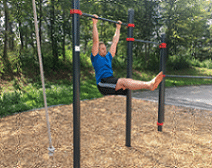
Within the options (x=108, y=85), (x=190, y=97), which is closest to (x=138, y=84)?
(x=108, y=85)

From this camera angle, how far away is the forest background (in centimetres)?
397

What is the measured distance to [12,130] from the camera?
3.12 metres

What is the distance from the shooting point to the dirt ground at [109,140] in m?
2.20

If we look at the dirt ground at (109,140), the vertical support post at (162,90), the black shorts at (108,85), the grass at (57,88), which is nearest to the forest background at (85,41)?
the grass at (57,88)

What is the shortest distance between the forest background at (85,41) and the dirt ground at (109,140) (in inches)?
33.8

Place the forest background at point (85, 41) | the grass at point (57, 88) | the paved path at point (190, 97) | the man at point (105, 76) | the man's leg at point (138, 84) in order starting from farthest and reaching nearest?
the forest background at point (85, 41) < the grass at point (57, 88) < the paved path at point (190, 97) < the man at point (105, 76) < the man's leg at point (138, 84)

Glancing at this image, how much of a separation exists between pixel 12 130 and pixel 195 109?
4.14 metres

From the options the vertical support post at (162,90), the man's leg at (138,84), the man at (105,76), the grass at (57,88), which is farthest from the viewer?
the grass at (57,88)

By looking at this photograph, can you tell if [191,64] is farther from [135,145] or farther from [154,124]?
[135,145]

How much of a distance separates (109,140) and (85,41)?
5.81 m

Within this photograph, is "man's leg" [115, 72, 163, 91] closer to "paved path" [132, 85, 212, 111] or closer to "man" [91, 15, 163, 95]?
"man" [91, 15, 163, 95]

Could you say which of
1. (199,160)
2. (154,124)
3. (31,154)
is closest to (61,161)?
(31,154)

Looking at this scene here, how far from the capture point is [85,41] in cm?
783

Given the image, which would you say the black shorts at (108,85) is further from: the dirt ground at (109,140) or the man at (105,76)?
the dirt ground at (109,140)
